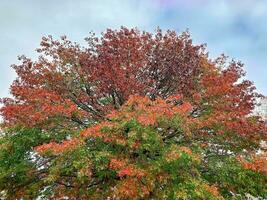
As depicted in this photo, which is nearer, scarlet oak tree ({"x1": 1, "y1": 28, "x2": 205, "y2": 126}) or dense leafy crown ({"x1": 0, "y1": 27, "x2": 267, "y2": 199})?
dense leafy crown ({"x1": 0, "y1": 27, "x2": 267, "y2": 199})

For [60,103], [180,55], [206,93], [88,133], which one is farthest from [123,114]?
[180,55]

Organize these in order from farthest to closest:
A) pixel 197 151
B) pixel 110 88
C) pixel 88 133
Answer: pixel 110 88 → pixel 197 151 → pixel 88 133

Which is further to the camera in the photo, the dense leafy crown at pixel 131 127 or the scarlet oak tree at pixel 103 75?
the scarlet oak tree at pixel 103 75

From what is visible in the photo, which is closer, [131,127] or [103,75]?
[131,127]

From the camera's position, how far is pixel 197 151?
43.8 ft

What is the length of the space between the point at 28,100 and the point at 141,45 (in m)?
5.29

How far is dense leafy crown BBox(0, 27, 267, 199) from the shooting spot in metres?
12.0

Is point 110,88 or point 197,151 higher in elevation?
point 110,88

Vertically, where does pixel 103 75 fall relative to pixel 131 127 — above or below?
above

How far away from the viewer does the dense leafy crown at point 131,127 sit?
12.0 meters

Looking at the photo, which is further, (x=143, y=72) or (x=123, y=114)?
(x=143, y=72)

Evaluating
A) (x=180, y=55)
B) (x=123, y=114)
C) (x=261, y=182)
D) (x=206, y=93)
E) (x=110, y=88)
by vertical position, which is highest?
(x=180, y=55)

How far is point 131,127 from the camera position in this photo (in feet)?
39.2

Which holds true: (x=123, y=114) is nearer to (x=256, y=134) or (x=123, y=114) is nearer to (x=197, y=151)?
(x=197, y=151)
